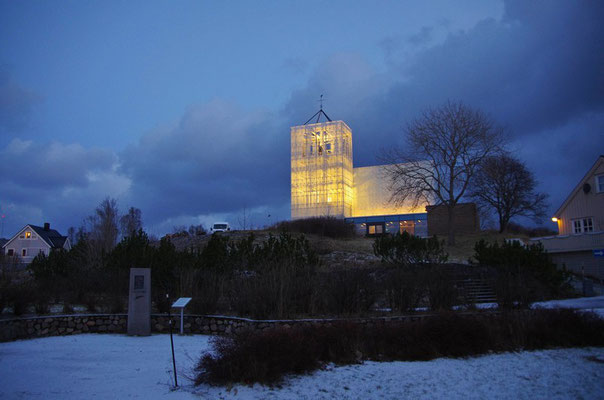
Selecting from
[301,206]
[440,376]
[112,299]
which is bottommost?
[440,376]

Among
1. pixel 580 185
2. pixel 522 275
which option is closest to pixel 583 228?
pixel 580 185

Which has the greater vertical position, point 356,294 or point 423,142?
point 423,142

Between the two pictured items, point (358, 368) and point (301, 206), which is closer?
point (358, 368)

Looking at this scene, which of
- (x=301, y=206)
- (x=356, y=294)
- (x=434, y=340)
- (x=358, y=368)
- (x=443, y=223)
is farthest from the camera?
(x=301, y=206)

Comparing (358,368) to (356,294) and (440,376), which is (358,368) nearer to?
(440,376)

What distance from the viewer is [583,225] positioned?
91.6 ft

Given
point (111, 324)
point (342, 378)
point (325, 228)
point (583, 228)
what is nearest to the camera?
point (342, 378)

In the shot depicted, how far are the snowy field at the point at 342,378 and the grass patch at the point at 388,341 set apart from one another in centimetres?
26

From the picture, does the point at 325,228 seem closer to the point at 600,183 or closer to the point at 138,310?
the point at 600,183

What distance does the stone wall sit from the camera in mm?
38562

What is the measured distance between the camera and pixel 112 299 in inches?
551

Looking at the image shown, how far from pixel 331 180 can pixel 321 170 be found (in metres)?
1.63

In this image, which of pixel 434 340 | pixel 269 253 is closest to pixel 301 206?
pixel 269 253

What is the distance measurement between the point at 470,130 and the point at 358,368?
28437mm
